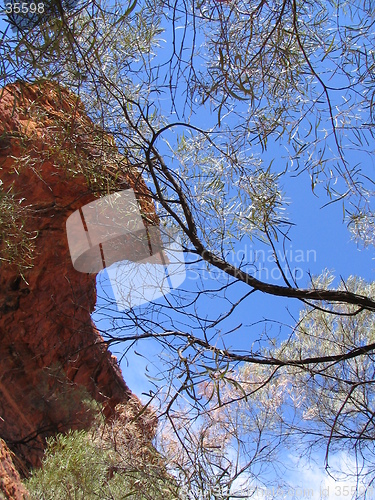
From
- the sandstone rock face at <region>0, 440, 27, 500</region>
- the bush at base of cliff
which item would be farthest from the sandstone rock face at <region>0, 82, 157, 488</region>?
the sandstone rock face at <region>0, 440, 27, 500</region>

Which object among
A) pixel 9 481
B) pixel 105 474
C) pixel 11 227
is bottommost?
pixel 9 481

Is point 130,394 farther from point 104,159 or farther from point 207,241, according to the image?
point 104,159

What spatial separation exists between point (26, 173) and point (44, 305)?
1.61 meters

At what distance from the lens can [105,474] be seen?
10.5ft

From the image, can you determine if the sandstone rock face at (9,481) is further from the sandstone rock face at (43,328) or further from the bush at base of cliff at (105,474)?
the sandstone rock face at (43,328)

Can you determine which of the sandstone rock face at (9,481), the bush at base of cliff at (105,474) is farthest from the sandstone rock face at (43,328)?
the sandstone rock face at (9,481)

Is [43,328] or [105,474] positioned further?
[43,328]

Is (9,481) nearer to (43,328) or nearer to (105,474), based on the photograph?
(105,474)

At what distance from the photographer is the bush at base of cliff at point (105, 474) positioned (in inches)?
105

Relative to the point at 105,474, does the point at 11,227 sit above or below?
above

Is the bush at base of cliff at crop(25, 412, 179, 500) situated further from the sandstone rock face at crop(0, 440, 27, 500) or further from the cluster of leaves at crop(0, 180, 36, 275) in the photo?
the cluster of leaves at crop(0, 180, 36, 275)

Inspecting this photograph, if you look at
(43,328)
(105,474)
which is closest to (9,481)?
(105,474)

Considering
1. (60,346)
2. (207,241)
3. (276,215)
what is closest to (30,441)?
(60,346)

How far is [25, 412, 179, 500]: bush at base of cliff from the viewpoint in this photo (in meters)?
2.67
